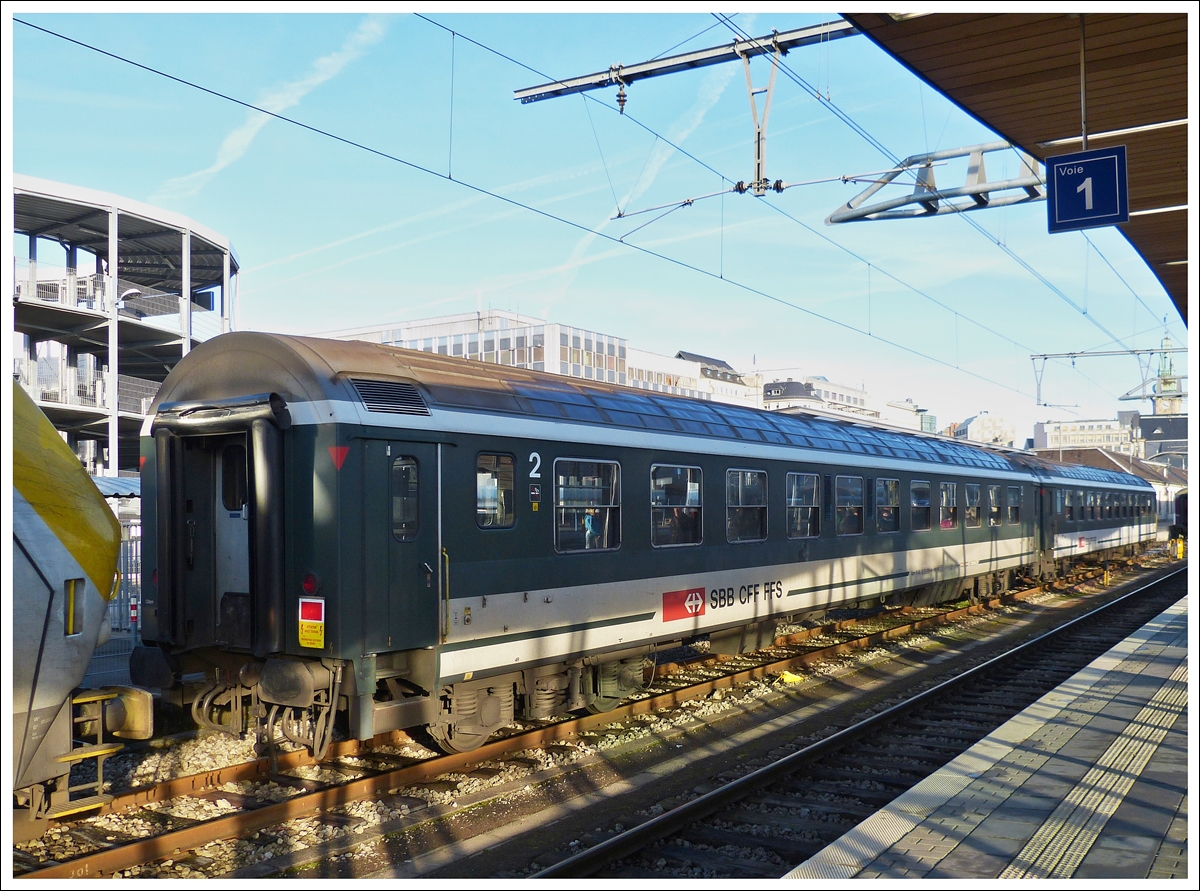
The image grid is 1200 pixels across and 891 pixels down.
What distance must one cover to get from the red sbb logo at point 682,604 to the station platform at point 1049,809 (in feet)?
12.0

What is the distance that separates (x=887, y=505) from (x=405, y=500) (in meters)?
11.0

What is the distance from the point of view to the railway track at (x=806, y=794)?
659cm

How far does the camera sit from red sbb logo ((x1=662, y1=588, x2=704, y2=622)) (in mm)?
11020

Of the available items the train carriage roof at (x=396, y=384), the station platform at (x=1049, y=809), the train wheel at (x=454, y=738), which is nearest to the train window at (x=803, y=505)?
the train carriage roof at (x=396, y=384)

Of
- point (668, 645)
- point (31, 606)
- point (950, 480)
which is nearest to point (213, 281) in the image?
point (950, 480)

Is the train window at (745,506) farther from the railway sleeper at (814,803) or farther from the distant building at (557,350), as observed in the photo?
the distant building at (557,350)

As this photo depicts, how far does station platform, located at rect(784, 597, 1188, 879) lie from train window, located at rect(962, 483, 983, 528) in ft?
33.0

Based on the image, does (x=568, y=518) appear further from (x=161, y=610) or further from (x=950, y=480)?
(x=950, y=480)

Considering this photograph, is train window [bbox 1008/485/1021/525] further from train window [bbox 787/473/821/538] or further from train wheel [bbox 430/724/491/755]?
train wheel [bbox 430/724/491/755]

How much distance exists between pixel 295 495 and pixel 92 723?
2.27 m

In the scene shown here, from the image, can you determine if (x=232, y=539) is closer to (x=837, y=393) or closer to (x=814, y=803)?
(x=814, y=803)

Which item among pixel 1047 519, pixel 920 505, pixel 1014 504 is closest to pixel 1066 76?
pixel 920 505

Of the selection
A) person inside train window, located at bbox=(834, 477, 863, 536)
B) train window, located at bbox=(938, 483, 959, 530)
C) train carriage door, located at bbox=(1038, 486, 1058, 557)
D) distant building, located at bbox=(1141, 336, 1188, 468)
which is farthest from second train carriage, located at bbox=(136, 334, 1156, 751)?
distant building, located at bbox=(1141, 336, 1188, 468)

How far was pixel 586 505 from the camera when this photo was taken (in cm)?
990
